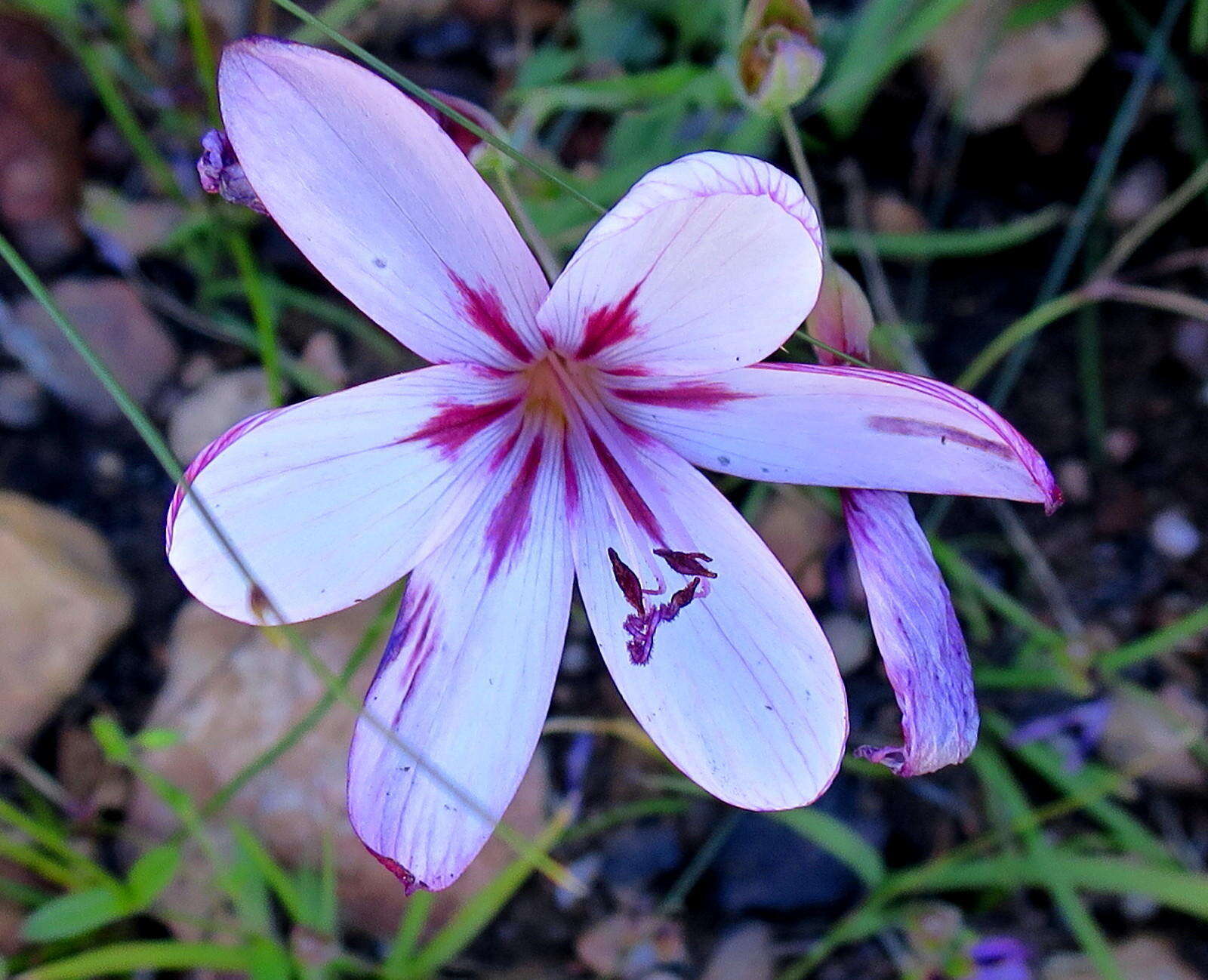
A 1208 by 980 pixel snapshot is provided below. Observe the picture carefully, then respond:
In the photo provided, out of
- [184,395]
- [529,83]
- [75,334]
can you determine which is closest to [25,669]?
[184,395]

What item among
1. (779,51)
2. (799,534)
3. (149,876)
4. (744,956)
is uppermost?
(779,51)

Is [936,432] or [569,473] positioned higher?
[936,432]

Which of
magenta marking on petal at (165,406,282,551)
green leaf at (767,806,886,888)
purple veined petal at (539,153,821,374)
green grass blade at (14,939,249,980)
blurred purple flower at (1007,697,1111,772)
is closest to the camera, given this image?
purple veined petal at (539,153,821,374)

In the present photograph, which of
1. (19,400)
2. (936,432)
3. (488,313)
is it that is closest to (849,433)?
(936,432)


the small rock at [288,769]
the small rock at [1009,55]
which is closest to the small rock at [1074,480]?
the small rock at [1009,55]

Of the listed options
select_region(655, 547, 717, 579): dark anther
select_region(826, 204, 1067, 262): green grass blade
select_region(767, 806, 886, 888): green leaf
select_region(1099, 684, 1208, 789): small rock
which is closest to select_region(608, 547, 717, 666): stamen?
select_region(655, 547, 717, 579): dark anther

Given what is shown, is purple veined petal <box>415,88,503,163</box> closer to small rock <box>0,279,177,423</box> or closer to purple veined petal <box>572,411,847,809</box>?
purple veined petal <box>572,411,847,809</box>

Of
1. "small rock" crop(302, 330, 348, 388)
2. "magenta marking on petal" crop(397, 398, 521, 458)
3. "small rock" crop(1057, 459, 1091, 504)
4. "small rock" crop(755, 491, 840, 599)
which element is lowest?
"small rock" crop(755, 491, 840, 599)

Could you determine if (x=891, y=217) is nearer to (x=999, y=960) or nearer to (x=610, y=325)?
(x=610, y=325)
